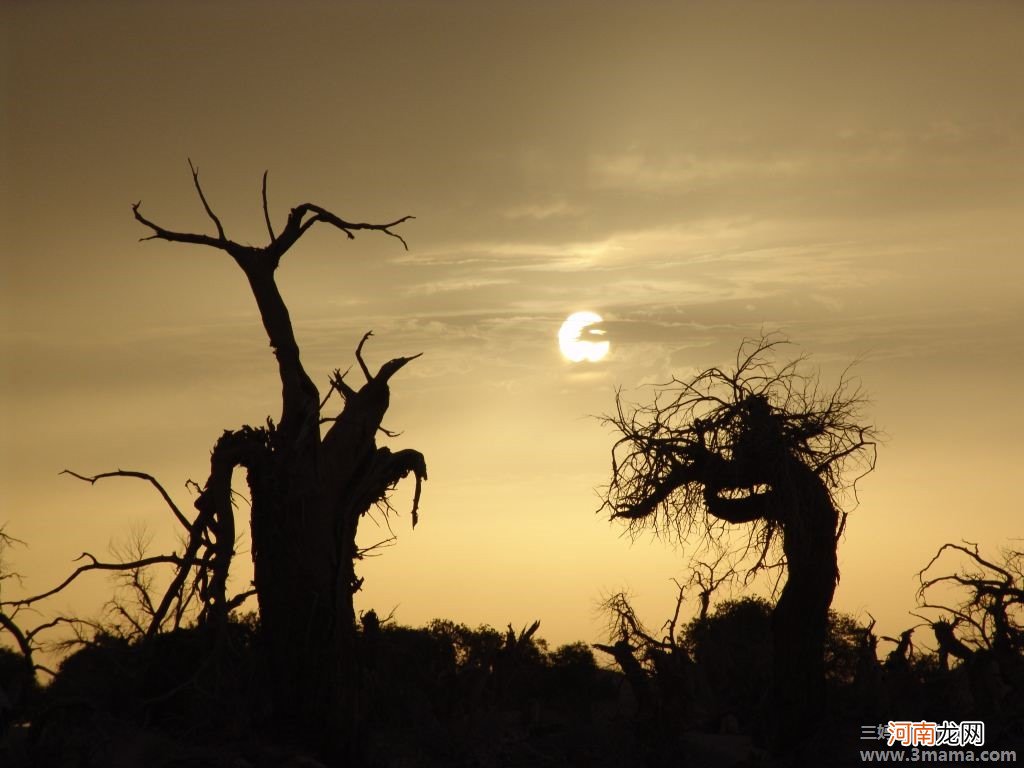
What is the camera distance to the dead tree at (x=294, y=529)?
18375mm

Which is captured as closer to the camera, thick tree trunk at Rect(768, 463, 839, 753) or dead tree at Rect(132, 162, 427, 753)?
dead tree at Rect(132, 162, 427, 753)

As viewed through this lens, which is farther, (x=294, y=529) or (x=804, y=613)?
(x=804, y=613)

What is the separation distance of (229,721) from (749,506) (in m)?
Result: 10.2

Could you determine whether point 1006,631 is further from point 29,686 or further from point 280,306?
point 29,686

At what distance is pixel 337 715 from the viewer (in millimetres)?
18500

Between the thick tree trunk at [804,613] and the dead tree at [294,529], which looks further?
the thick tree trunk at [804,613]

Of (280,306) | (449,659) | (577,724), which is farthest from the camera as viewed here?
(449,659)

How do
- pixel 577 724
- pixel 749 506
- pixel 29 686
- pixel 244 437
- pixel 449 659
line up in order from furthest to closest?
pixel 449 659 → pixel 577 724 → pixel 749 506 → pixel 244 437 → pixel 29 686

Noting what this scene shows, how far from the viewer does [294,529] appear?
1858 centimetres

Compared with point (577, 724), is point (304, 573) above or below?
above

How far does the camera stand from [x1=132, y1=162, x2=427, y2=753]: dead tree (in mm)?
18375

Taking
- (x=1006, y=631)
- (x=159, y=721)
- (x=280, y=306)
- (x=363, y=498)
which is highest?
(x=280, y=306)

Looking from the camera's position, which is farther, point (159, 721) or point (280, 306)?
point (280, 306)

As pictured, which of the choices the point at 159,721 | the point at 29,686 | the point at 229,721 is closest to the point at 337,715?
the point at 229,721
